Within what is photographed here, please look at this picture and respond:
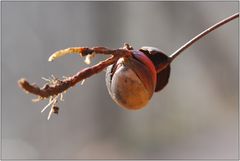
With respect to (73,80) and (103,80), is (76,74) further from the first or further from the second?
(103,80)

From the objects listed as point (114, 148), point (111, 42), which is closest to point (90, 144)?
point (114, 148)

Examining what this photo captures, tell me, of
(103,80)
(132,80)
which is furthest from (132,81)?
(103,80)

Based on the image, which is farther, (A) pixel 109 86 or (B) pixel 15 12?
(B) pixel 15 12

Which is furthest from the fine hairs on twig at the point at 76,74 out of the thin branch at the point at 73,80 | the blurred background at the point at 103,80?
the blurred background at the point at 103,80

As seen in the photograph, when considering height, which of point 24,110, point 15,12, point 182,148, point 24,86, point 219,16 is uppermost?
point 15,12

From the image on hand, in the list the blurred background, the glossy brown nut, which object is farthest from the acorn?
the blurred background

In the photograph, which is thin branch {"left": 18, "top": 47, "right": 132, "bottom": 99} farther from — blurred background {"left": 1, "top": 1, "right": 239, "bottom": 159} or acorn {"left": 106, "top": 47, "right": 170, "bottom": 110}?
blurred background {"left": 1, "top": 1, "right": 239, "bottom": 159}

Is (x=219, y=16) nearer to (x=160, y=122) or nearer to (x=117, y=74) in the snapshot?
(x=160, y=122)

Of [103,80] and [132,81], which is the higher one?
[103,80]
